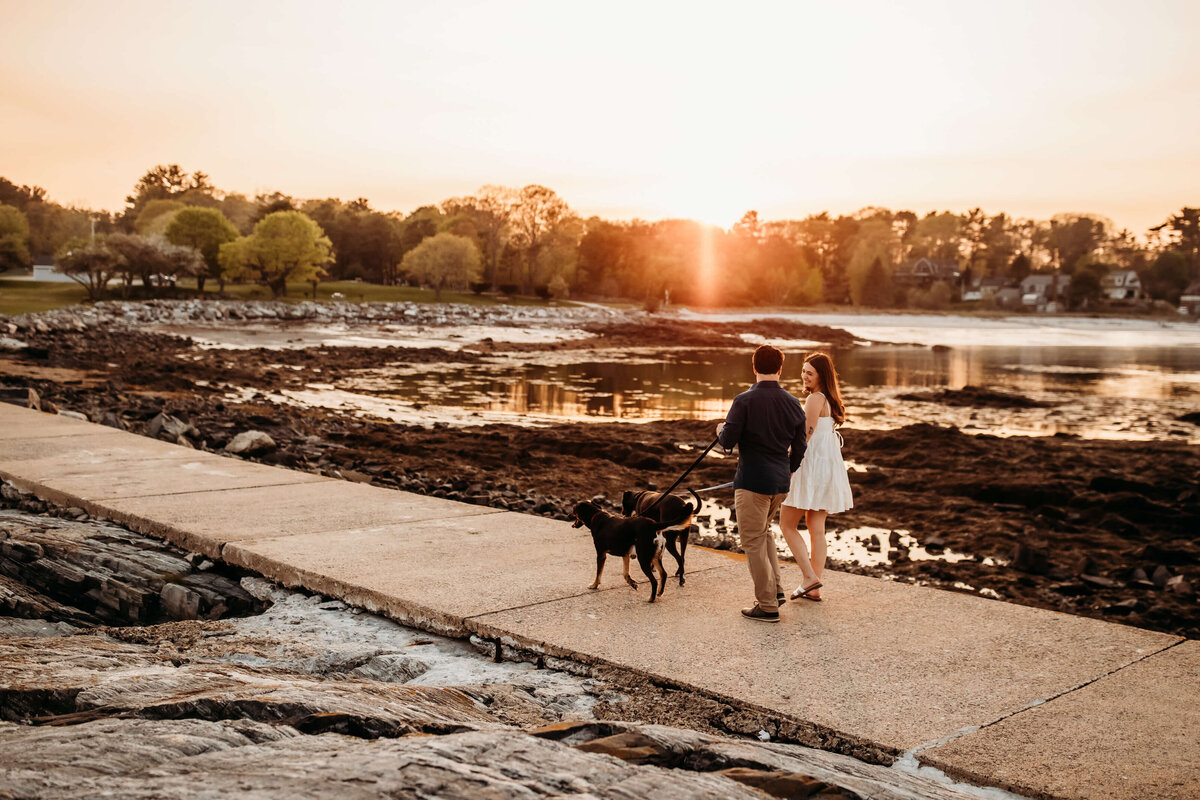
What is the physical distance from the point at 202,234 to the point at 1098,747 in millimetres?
87300

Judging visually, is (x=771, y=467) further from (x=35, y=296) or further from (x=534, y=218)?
(x=534, y=218)

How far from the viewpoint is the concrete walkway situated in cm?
395

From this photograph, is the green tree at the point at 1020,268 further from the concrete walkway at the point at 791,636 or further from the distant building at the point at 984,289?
the concrete walkway at the point at 791,636

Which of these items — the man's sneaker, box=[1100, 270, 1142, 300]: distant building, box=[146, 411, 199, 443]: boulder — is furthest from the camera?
box=[1100, 270, 1142, 300]: distant building

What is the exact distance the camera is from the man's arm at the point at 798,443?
583 centimetres

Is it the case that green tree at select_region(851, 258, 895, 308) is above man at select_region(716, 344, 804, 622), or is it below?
above

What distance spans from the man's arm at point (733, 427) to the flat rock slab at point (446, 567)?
3.37ft

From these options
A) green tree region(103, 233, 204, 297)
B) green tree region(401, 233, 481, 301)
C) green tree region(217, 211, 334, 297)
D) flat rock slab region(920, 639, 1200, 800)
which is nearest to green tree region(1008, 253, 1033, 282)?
green tree region(401, 233, 481, 301)

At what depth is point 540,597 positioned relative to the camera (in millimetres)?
5691

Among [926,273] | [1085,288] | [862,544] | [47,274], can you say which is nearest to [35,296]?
[47,274]

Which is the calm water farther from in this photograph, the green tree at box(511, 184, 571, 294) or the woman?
the green tree at box(511, 184, 571, 294)

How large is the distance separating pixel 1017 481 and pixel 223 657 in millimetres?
11644

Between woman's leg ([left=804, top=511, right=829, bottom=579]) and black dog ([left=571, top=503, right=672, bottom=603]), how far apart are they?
3.59ft

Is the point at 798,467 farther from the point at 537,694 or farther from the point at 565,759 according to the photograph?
the point at 565,759
